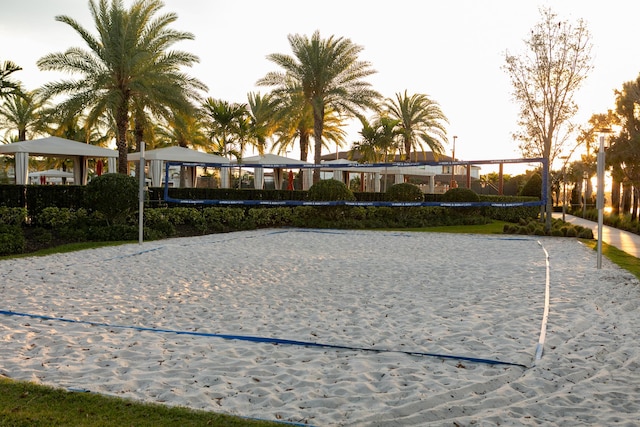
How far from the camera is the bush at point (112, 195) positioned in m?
14.0

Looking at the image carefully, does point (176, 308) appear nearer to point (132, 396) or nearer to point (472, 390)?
point (132, 396)

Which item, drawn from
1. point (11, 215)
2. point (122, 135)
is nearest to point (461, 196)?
point (122, 135)

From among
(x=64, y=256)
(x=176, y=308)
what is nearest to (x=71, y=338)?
(x=176, y=308)

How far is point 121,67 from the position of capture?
68.0 ft

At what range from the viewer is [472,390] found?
12.8 feet

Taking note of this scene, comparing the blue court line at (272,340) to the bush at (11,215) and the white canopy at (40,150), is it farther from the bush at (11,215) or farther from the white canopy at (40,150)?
the white canopy at (40,150)

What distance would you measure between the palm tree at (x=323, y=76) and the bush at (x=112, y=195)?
1174 centimetres

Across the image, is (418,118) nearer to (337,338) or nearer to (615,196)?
(615,196)

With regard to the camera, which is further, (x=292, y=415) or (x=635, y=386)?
(x=635, y=386)

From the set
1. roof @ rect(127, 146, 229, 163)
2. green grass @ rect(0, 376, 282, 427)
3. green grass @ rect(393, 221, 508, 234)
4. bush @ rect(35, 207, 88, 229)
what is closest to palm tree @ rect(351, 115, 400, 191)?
roof @ rect(127, 146, 229, 163)

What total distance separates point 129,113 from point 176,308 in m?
18.9

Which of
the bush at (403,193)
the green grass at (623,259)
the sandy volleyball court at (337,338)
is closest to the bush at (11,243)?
the sandy volleyball court at (337,338)

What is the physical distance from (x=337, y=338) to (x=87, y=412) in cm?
236

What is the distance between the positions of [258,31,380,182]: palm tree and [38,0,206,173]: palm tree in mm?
5198
